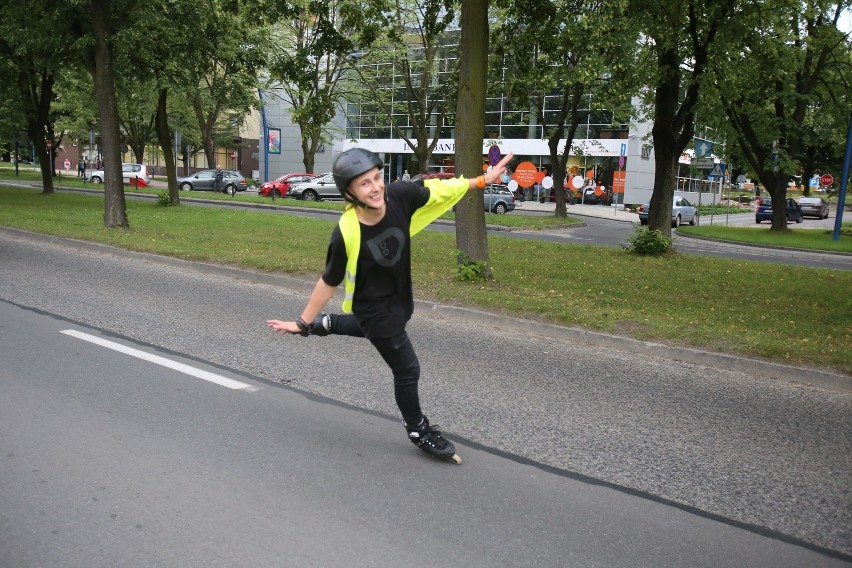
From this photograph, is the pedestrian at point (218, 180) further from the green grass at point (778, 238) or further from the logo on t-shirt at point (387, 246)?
the logo on t-shirt at point (387, 246)

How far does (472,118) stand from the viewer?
1152 cm

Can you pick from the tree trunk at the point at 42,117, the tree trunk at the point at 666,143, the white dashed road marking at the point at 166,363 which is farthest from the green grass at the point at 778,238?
the tree trunk at the point at 42,117

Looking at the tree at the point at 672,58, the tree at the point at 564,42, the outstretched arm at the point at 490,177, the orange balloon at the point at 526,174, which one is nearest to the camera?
the outstretched arm at the point at 490,177

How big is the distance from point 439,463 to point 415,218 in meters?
1.45

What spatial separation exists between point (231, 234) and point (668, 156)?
33.9 feet

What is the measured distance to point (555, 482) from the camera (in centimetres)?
423

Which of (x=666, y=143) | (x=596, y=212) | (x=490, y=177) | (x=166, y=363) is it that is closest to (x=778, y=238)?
(x=666, y=143)

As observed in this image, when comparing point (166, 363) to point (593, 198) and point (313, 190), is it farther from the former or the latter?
point (593, 198)

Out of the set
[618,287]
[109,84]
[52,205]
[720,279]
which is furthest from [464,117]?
[52,205]

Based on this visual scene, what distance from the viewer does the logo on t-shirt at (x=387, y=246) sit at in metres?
4.02

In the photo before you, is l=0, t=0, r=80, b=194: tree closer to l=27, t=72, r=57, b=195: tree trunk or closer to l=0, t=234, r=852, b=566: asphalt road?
l=27, t=72, r=57, b=195: tree trunk

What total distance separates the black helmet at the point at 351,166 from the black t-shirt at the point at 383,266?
9.5 inches

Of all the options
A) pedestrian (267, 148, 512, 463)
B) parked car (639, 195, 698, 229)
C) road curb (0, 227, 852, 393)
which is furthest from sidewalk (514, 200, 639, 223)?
pedestrian (267, 148, 512, 463)

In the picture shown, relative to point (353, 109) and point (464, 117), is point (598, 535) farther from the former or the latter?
point (353, 109)
